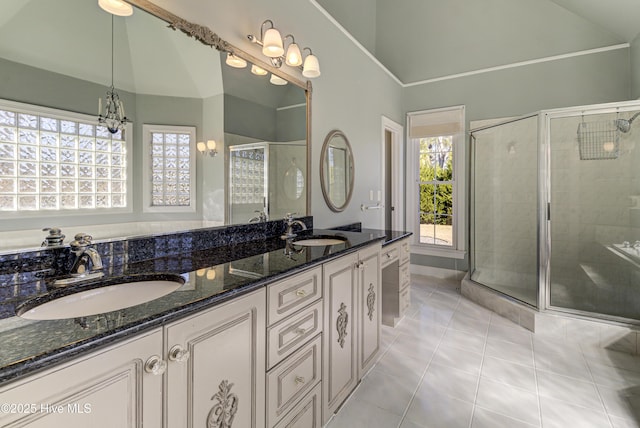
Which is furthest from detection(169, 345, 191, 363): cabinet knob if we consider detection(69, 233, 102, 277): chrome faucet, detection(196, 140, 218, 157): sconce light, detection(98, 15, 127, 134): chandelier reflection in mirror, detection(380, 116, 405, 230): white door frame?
detection(380, 116, 405, 230): white door frame

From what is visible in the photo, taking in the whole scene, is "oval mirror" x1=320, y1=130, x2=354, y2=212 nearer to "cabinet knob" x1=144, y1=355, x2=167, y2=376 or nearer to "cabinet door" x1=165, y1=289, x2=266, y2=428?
"cabinet door" x1=165, y1=289, x2=266, y2=428

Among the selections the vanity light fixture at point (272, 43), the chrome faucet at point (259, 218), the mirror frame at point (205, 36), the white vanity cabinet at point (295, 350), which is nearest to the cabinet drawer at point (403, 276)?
the chrome faucet at point (259, 218)

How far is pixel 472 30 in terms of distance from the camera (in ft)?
12.2

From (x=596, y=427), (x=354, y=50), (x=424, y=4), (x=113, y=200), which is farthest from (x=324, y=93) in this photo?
(x=596, y=427)

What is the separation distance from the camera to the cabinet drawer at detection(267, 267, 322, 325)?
46.6 inches

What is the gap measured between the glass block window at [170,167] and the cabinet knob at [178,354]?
787 mm

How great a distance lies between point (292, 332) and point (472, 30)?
163 inches

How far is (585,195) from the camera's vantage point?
121 inches

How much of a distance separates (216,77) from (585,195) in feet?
11.7

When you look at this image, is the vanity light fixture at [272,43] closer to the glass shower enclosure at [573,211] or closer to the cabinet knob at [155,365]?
the cabinet knob at [155,365]

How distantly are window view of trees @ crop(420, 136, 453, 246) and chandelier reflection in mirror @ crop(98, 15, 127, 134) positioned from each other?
12.7ft

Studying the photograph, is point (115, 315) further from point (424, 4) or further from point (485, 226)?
point (424, 4)

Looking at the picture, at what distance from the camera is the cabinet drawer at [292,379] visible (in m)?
1.19

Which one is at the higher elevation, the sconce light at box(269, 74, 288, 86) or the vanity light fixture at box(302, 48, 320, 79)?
the vanity light fixture at box(302, 48, 320, 79)
